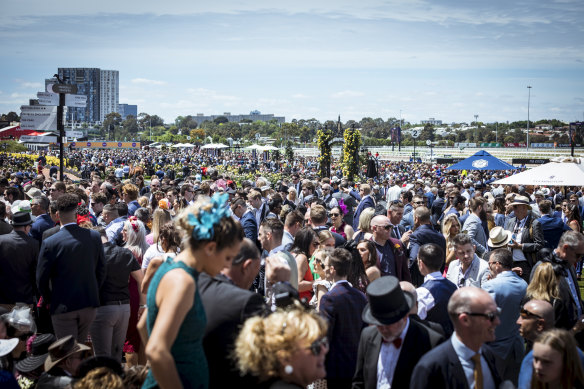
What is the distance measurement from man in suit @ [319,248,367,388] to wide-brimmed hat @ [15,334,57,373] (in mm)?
2310

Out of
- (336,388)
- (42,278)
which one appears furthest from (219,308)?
(42,278)

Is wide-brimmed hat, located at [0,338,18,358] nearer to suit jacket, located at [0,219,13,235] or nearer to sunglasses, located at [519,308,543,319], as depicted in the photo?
suit jacket, located at [0,219,13,235]

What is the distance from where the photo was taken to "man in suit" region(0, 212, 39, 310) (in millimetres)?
6031

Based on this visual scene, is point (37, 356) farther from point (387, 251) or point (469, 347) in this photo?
point (387, 251)

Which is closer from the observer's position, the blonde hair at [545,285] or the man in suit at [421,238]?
the blonde hair at [545,285]

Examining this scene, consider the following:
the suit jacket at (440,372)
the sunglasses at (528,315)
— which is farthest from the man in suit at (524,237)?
the suit jacket at (440,372)

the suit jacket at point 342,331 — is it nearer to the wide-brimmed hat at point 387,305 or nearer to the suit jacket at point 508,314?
the wide-brimmed hat at point 387,305

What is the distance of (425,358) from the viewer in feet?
10.2

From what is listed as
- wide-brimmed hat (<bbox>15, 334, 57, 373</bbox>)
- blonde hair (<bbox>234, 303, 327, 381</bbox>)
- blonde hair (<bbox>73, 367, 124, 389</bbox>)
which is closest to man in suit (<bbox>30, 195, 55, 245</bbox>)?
wide-brimmed hat (<bbox>15, 334, 57, 373</bbox>)

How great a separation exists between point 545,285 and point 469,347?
235 centimetres

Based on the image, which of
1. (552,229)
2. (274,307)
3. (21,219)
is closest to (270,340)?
(274,307)

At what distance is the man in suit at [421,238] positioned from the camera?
7.25 m

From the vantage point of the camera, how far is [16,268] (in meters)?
6.08

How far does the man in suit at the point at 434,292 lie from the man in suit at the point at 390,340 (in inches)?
40.1
